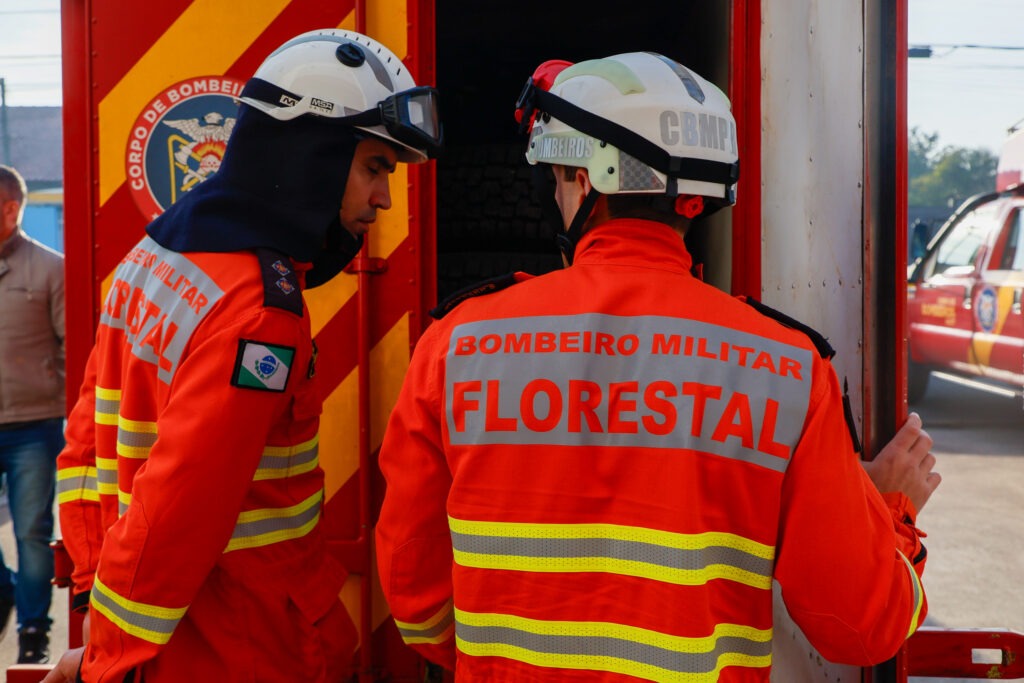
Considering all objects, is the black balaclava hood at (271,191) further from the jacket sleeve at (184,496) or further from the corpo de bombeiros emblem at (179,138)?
the corpo de bombeiros emblem at (179,138)

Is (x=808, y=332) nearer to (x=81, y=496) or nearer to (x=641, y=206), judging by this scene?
(x=641, y=206)

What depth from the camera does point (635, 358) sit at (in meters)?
1.30

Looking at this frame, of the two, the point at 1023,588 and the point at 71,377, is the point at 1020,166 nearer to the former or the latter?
the point at 1023,588

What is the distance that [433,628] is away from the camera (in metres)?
1.51

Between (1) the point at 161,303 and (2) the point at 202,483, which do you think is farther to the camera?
(1) the point at 161,303

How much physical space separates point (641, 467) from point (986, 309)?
8476 millimetres

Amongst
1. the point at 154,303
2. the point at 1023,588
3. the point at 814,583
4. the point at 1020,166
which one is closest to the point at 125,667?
the point at 154,303

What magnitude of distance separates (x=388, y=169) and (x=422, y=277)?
0.29m

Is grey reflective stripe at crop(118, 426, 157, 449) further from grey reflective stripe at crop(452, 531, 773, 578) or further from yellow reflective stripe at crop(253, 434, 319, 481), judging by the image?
grey reflective stripe at crop(452, 531, 773, 578)

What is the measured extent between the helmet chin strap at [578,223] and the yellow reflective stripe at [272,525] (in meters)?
0.66

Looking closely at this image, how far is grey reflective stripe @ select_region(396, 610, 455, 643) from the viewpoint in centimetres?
151

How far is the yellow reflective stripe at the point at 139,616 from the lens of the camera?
145cm

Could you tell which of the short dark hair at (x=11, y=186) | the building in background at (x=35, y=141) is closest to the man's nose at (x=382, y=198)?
the short dark hair at (x=11, y=186)

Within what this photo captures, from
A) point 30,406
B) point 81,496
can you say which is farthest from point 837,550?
point 30,406
